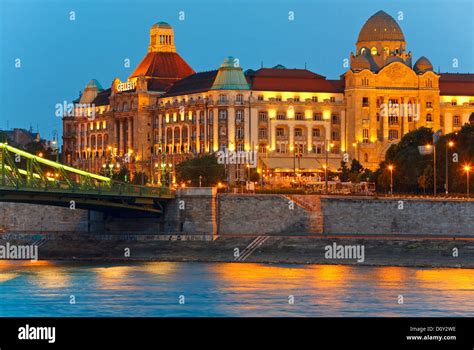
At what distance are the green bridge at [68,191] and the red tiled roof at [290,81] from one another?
217ft

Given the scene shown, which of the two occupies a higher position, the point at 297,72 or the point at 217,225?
the point at 297,72

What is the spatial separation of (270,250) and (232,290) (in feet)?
68.7

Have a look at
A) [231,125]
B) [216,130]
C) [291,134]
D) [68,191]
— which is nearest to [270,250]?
[68,191]

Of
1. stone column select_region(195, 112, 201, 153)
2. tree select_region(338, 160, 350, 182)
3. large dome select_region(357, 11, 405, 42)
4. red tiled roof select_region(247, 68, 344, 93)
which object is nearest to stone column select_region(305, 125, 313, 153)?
red tiled roof select_region(247, 68, 344, 93)

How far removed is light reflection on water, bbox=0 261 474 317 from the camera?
7219cm

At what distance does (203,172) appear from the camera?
14938 centimetres

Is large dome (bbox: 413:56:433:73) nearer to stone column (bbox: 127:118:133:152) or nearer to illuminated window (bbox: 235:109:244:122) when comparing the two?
illuminated window (bbox: 235:109:244:122)

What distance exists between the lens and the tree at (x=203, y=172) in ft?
484

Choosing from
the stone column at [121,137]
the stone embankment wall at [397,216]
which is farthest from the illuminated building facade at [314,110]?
the stone embankment wall at [397,216]

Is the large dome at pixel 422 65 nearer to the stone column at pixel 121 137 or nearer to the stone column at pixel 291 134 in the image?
the stone column at pixel 291 134

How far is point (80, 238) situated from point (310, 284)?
29.8 m
